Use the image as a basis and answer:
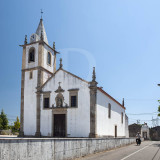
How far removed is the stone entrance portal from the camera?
24.0 metres

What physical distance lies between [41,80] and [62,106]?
4889 mm

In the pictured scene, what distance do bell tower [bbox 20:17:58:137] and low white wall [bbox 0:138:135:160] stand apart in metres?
14.2

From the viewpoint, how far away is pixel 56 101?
25016 mm

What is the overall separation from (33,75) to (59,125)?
7.80 meters

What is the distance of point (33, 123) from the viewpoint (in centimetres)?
2586

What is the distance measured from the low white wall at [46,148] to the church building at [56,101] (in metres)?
9.38

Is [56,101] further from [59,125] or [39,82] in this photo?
[39,82]

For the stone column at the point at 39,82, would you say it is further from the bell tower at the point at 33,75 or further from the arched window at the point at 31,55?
the arched window at the point at 31,55

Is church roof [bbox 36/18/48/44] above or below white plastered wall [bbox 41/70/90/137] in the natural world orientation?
above

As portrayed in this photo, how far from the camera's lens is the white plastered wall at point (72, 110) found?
22.9 m

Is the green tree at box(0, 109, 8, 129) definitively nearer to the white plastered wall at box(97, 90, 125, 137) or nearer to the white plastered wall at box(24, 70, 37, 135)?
the white plastered wall at box(24, 70, 37, 135)

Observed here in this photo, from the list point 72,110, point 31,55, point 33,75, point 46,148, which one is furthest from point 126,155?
point 31,55

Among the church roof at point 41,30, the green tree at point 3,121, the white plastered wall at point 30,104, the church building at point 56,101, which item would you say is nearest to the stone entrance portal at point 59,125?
the church building at point 56,101

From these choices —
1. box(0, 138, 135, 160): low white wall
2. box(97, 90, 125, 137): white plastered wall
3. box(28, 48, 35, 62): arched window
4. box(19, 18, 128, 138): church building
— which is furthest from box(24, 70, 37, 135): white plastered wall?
box(0, 138, 135, 160): low white wall
